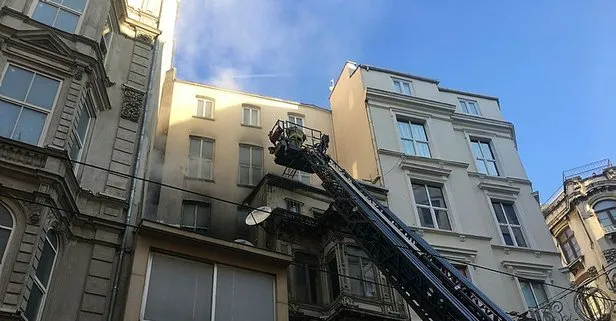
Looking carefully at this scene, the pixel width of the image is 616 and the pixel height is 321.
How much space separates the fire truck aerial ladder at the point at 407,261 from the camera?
1328 cm

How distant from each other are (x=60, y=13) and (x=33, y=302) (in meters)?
8.76

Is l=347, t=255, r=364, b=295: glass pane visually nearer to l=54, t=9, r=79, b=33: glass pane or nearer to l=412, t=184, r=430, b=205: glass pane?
l=412, t=184, r=430, b=205: glass pane

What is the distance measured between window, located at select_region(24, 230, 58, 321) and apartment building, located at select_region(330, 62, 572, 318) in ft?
46.5

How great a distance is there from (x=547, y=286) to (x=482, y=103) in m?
11.3

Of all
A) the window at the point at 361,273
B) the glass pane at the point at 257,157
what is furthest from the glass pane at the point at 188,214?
the window at the point at 361,273

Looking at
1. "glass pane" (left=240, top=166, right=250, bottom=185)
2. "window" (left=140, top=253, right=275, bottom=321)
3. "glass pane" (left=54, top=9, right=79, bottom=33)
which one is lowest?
"window" (left=140, top=253, right=275, bottom=321)

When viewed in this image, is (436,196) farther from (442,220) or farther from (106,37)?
(106,37)

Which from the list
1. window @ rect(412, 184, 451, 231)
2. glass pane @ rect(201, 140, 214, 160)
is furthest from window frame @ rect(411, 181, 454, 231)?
glass pane @ rect(201, 140, 214, 160)

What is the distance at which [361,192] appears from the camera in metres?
18.5

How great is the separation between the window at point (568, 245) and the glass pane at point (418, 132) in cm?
1943

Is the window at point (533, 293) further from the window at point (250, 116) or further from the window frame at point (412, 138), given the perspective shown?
the window at point (250, 116)

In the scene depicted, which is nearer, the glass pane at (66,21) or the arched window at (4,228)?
the arched window at (4,228)

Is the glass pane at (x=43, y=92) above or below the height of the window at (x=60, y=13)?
below

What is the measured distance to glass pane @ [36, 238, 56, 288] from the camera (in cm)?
1202
